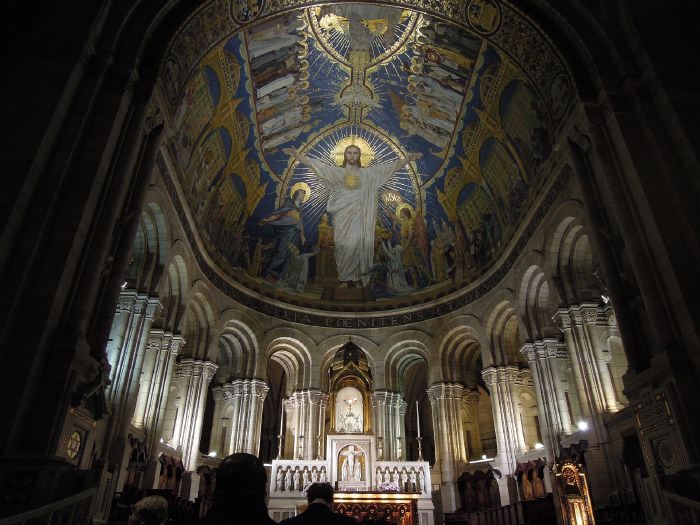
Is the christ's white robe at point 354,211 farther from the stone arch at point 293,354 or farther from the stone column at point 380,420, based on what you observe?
the stone column at point 380,420

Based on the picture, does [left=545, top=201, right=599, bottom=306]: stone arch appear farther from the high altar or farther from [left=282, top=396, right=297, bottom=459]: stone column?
[left=282, top=396, right=297, bottom=459]: stone column

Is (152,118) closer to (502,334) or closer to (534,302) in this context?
(534,302)

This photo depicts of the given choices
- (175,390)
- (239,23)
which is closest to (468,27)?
(239,23)

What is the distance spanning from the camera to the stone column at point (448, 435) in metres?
17.4

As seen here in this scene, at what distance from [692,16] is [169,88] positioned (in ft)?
37.6

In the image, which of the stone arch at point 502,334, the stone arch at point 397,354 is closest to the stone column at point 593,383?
the stone arch at point 502,334

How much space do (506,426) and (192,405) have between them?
10401 mm

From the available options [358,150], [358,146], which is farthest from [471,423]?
[358,146]

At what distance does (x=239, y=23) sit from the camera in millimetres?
13109

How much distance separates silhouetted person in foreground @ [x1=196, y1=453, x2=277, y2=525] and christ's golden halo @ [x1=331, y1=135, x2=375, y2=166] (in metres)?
18.6

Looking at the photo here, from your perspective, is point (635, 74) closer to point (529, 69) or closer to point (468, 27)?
point (529, 69)

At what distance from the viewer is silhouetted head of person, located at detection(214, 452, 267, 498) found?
6.93 ft

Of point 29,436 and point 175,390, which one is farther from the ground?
point 175,390

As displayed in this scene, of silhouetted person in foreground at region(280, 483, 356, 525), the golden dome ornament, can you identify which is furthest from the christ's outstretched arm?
silhouetted person in foreground at region(280, 483, 356, 525)
